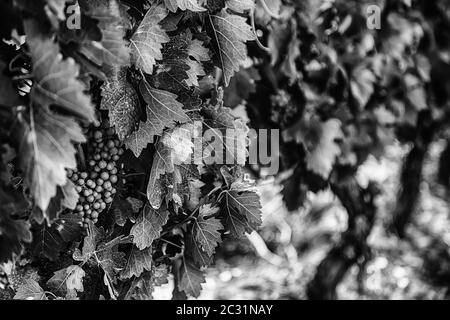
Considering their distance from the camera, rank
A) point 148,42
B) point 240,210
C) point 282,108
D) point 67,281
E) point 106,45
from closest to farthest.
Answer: point 106,45, point 148,42, point 67,281, point 240,210, point 282,108

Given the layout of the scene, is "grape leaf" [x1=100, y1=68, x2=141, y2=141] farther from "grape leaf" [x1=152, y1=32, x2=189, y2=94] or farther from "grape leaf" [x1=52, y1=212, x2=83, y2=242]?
"grape leaf" [x1=52, y1=212, x2=83, y2=242]

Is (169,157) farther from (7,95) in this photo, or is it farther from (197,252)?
(7,95)

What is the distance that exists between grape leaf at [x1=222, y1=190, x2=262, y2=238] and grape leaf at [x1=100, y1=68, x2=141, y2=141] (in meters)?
0.33

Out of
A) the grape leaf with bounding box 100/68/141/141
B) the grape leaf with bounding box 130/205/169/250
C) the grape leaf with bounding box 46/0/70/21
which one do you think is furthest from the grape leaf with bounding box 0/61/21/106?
the grape leaf with bounding box 130/205/169/250

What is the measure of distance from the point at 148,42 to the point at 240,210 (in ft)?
1.50

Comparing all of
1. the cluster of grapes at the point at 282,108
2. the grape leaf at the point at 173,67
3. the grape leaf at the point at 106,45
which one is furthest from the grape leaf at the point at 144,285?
the cluster of grapes at the point at 282,108

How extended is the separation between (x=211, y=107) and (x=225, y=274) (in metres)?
1.51

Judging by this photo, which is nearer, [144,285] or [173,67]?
[173,67]

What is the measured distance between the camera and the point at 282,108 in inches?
72.6

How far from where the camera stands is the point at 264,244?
2.39 m

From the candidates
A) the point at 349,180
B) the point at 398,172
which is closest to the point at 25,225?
the point at 349,180

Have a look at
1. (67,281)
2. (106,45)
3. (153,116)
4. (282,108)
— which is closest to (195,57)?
(153,116)

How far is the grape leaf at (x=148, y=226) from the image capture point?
3.76 feet

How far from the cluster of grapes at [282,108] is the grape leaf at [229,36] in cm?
65
